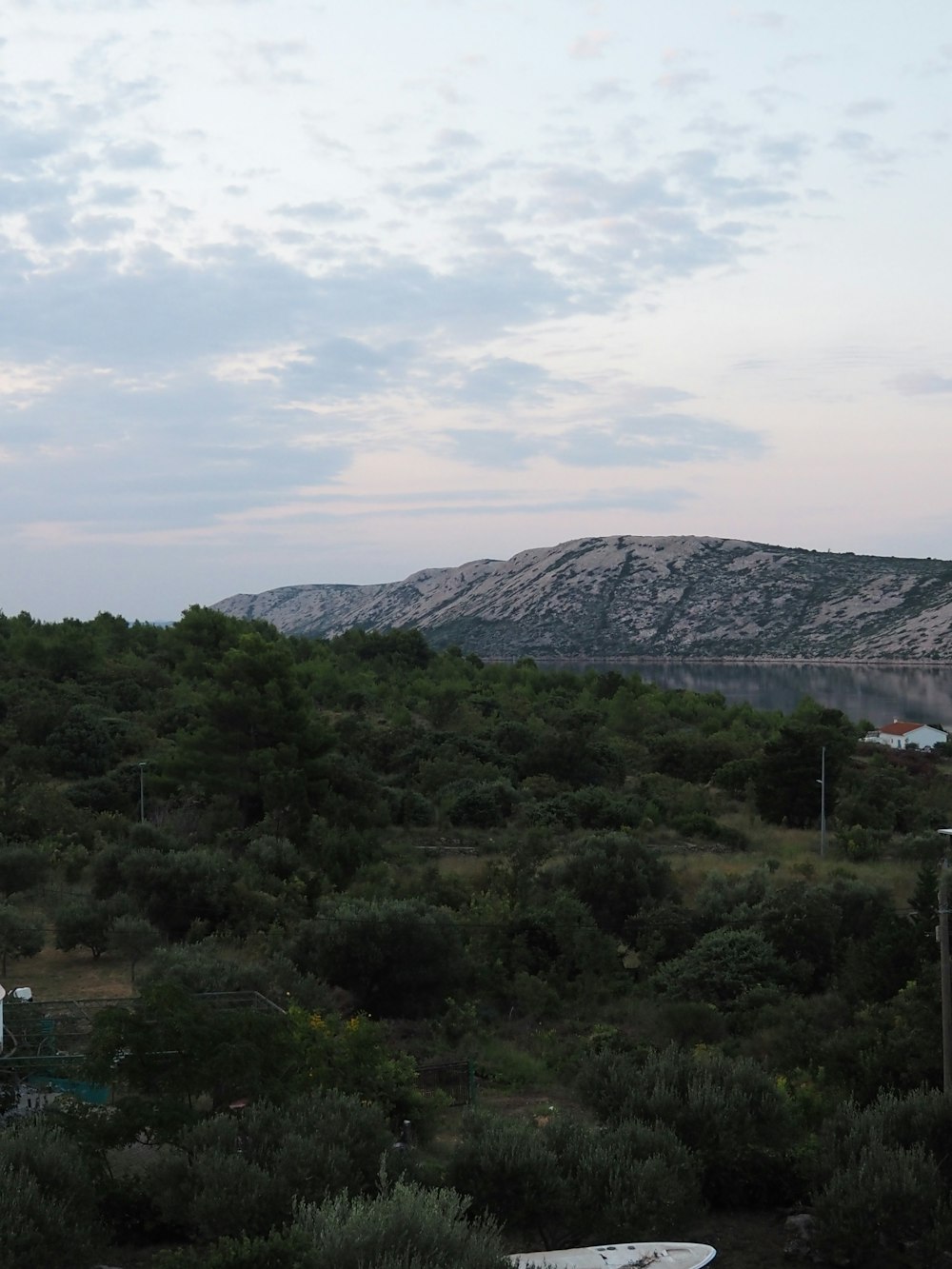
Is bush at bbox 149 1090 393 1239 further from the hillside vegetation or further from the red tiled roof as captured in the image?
the red tiled roof

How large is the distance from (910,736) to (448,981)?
43.9 meters

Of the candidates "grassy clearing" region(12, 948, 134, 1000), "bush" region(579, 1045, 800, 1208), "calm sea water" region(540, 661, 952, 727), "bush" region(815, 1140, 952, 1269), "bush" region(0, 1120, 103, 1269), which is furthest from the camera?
"calm sea water" region(540, 661, 952, 727)

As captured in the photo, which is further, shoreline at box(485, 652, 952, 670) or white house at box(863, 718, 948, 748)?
shoreline at box(485, 652, 952, 670)

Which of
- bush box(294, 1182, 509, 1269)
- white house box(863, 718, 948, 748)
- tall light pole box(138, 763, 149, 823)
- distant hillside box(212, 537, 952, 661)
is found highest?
distant hillside box(212, 537, 952, 661)

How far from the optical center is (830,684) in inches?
4067

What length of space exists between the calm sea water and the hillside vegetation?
38.6 m

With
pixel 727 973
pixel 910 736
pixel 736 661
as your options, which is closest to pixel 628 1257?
pixel 727 973

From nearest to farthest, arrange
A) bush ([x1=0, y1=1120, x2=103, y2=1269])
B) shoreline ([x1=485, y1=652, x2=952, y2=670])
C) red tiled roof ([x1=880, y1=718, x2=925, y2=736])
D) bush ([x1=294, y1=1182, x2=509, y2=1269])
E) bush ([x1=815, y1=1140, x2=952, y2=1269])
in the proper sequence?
bush ([x1=294, y1=1182, x2=509, y2=1269])
bush ([x1=0, y1=1120, x2=103, y2=1269])
bush ([x1=815, y1=1140, x2=952, y2=1269])
red tiled roof ([x1=880, y1=718, x2=925, y2=736])
shoreline ([x1=485, y1=652, x2=952, y2=670])

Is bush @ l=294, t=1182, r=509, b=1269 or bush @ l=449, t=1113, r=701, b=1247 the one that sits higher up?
bush @ l=294, t=1182, r=509, b=1269

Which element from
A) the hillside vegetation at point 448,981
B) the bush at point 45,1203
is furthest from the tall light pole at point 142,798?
the bush at point 45,1203

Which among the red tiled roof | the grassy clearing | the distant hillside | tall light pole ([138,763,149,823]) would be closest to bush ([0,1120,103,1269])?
the grassy clearing

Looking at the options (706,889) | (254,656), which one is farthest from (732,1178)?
(254,656)

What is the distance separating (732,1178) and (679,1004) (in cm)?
692

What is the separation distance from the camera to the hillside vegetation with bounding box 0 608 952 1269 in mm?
7047
